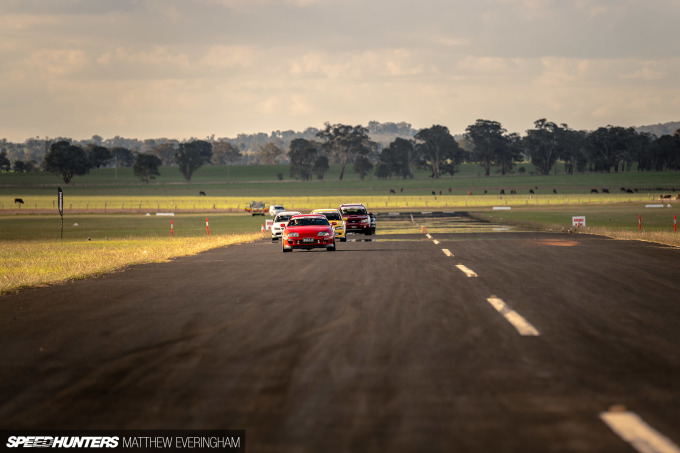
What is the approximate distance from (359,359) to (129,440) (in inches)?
141

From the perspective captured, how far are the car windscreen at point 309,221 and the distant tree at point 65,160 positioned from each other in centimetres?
16881

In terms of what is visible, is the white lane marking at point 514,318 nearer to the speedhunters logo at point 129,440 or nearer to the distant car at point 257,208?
the speedhunters logo at point 129,440

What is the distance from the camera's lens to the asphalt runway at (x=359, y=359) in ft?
21.7

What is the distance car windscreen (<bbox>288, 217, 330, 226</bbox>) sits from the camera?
31.1 metres

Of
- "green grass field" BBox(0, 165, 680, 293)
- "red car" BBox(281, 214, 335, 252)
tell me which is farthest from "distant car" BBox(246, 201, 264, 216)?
"red car" BBox(281, 214, 335, 252)

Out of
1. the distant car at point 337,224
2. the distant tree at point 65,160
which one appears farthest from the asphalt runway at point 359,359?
the distant tree at point 65,160

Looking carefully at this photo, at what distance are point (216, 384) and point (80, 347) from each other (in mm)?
3088

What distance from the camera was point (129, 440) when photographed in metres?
6.27

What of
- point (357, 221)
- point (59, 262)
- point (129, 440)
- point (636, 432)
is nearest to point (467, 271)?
point (59, 262)

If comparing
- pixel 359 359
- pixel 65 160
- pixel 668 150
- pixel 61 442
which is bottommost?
pixel 359 359

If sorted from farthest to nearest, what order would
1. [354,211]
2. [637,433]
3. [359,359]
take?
[354,211], [359,359], [637,433]

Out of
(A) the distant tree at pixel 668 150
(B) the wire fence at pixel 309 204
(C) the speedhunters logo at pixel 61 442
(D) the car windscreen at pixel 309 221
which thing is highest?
(A) the distant tree at pixel 668 150

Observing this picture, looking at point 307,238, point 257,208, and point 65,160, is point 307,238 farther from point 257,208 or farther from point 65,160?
point 65,160

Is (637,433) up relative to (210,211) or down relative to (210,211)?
up
